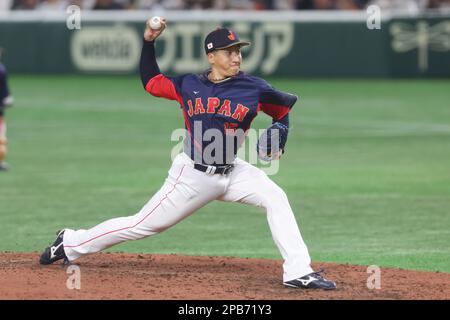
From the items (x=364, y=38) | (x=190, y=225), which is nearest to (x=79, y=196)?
(x=190, y=225)

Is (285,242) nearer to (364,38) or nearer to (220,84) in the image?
(220,84)

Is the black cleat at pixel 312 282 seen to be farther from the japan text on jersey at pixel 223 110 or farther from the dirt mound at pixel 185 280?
the japan text on jersey at pixel 223 110

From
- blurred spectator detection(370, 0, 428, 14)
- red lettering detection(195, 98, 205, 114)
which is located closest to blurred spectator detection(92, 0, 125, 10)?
blurred spectator detection(370, 0, 428, 14)

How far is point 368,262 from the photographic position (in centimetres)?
909

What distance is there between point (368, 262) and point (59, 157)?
8.23 metres

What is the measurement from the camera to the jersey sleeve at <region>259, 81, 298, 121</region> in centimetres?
790

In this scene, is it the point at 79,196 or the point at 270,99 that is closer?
the point at 270,99

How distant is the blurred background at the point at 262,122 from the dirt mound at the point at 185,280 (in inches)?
27.0

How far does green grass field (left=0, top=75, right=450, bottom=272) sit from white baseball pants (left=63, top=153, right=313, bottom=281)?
1571mm

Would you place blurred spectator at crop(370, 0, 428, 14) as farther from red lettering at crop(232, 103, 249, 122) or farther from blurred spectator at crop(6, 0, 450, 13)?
red lettering at crop(232, 103, 249, 122)

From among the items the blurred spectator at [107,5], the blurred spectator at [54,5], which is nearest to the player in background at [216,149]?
the blurred spectator at [107,5]

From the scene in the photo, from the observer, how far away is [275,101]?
7.93 m

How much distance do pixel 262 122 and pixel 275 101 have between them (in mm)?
12640

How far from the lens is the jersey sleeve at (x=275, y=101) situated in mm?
7898
